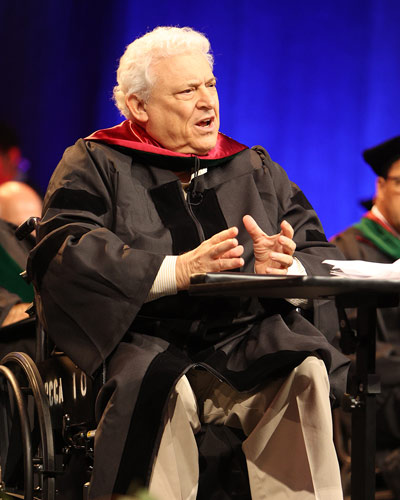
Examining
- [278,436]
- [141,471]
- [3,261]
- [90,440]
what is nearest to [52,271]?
[90,440]

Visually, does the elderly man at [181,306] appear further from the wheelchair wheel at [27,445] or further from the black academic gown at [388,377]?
the black academic gown at [388,377]

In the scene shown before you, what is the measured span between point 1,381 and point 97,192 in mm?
695

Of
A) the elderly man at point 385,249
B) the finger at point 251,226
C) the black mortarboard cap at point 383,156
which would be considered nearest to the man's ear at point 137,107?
the finger at point 251,226

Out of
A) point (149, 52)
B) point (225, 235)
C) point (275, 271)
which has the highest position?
point (149, 52)

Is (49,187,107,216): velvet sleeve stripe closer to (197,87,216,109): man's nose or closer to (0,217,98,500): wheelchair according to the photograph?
(0,217,98,500): wheelchair

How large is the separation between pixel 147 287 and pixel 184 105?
2.28ft

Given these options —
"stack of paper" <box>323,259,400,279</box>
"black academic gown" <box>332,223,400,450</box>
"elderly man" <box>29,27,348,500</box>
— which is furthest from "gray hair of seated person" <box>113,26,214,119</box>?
"black academic gown" <box>332,223,400,450</box>

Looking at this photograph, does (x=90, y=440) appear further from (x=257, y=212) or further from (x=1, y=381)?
(x=257, y=212)

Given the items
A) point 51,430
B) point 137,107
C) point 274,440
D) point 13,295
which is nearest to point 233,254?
point 274,440

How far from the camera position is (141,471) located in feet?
5.89

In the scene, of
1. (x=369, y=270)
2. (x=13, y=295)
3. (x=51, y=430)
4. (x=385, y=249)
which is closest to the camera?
(x=369, y=270)

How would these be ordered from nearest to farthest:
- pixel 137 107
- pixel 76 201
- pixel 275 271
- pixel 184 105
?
pixel 275 271 < pixel 76 201 < pixel 184 105 < pixel 137 107

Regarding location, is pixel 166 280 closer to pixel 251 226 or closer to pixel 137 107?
pixel 251 226

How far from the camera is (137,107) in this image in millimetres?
2502
